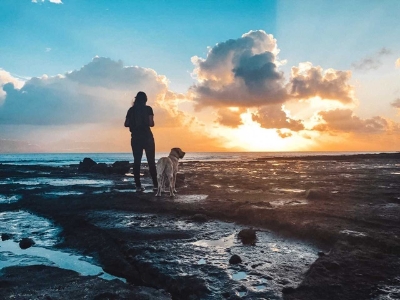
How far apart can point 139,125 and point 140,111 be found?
0.40 metres

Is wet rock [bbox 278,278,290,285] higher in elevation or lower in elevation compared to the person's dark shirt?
lower

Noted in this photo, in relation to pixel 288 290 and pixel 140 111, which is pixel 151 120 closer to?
pixel 140 111

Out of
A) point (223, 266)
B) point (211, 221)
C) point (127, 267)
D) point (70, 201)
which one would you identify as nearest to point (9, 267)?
point (127, 267)

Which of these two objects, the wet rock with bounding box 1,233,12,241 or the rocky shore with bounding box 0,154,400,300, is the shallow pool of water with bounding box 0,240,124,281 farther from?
the wet rock with bounding box 1,233,12,241

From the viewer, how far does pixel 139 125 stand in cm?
842

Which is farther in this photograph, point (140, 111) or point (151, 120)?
point (151, 120)

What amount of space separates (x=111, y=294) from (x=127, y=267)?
A: 2.77 feet

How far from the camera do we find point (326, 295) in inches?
96.9

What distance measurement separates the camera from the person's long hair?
841 centimetres

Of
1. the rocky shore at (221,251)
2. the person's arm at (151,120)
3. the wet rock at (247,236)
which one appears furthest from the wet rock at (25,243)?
the person's arm at (151,120)

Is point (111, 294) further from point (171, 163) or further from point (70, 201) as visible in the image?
point (171, 163)

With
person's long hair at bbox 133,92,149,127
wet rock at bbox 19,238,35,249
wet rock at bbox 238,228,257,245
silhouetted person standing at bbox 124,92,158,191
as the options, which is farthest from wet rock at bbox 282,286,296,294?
person's long hair at bbox 133,92,149,127

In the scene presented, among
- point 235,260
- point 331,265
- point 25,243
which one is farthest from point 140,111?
point 331,265

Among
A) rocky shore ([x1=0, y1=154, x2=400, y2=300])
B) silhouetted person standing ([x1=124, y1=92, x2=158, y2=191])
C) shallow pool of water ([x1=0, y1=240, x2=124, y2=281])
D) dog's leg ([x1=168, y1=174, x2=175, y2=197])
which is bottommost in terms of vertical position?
shallow pool of water ([x1=0, y1=240, x2=124, y2=281])
